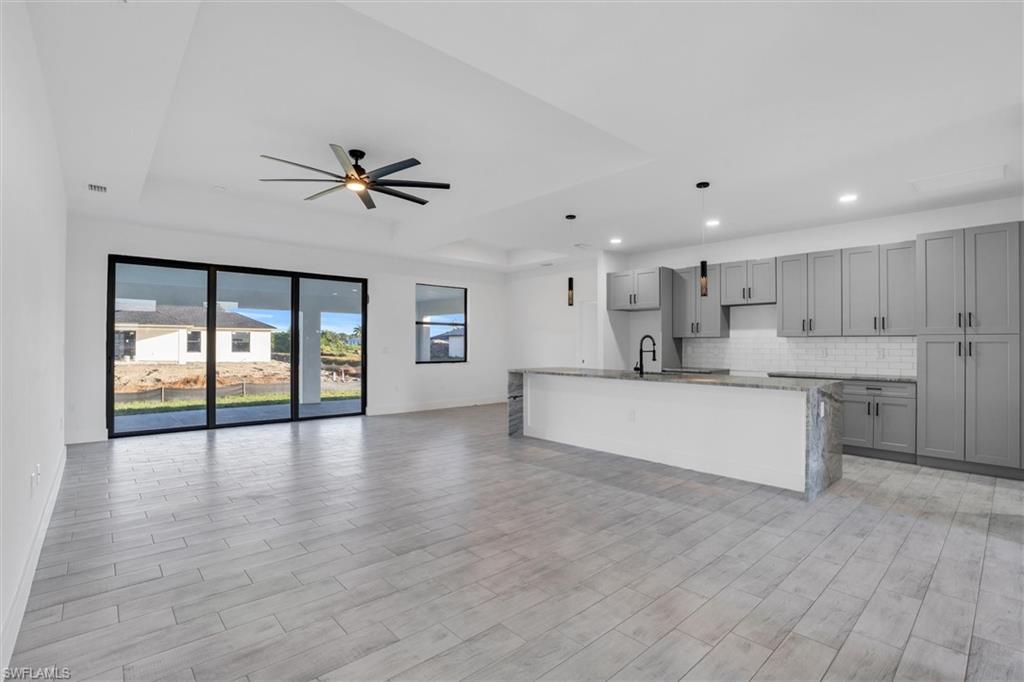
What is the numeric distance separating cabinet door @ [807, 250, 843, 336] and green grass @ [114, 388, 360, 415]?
6999 millimetres

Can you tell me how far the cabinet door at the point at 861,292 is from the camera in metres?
5.64

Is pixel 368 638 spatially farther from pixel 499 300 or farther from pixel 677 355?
pixel 499 300

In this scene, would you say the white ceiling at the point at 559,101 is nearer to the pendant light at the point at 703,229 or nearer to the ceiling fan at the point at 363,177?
the pendant light at the point at 703,229

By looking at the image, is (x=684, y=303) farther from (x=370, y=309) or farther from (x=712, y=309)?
(x=370, y=309)

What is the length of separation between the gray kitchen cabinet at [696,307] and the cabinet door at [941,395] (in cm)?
234

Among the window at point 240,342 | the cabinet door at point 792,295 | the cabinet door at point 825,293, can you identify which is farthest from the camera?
the window at point 240,342

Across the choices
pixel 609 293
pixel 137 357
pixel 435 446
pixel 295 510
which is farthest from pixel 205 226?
pixel 609 293

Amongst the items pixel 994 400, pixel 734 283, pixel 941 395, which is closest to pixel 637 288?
pixel 734 283

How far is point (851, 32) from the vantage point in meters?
2.48

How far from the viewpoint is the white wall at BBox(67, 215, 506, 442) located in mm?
6066

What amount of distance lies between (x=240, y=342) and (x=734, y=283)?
279 inches

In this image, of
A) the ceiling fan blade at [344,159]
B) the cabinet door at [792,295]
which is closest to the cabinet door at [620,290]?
the cabinet door at [792,295]

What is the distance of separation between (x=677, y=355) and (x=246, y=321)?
6.48 metres

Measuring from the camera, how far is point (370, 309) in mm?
8594
